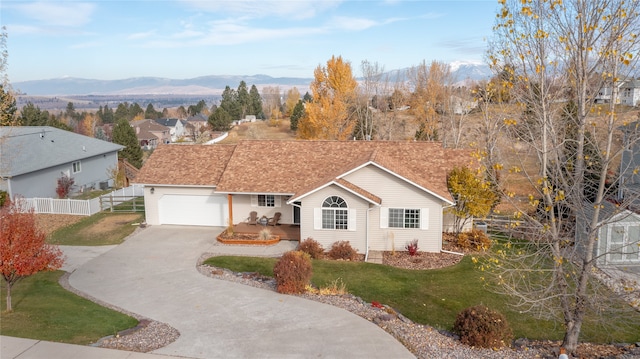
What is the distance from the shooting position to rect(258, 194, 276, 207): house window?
81.5 ft

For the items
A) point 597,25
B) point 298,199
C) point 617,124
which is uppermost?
point 597,25

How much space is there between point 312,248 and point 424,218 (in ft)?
17.2

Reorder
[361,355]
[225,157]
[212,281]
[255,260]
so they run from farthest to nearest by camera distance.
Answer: [225,157] < [255,260] < [212,281] < [361,355]

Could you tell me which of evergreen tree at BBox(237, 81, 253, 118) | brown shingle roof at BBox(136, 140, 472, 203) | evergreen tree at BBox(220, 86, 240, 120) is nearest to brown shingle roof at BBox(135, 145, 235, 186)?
brown shingle roof at BBox(136, 140, 472, 203)

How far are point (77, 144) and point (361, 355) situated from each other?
116 feet

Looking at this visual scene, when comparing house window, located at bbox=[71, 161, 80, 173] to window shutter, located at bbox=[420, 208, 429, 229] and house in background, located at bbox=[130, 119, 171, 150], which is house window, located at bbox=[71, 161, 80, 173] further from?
house in background, located at bbox=[130, 119, 171, 150]

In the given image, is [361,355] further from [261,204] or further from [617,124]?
[261,204]

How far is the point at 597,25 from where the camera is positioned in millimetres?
9586

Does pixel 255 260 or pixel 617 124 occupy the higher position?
pixel 617 124

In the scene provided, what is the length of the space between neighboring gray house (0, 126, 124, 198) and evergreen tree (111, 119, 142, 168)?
6.18m

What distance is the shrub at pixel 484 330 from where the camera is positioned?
12023mm

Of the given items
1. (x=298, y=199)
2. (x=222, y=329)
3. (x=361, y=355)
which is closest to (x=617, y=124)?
(x=361, y=355)

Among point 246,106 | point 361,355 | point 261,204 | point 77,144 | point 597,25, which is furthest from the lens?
point 246,106

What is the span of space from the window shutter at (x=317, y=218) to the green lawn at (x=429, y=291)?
6.45ft
